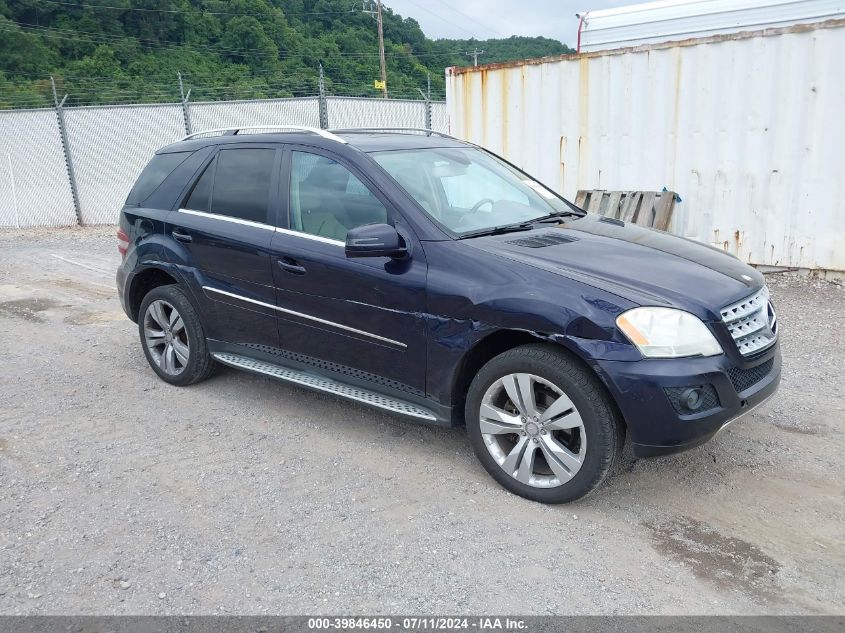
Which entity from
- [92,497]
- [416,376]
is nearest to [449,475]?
[416,376]

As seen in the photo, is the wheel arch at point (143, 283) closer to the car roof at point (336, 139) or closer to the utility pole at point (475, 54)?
the car roof at point (336, 139)

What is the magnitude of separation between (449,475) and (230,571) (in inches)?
49.5

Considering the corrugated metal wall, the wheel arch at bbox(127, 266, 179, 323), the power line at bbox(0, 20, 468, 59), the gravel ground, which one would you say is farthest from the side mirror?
the power line at bbox(0, 20, 468, 59)

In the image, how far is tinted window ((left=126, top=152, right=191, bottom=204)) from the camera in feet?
17.1

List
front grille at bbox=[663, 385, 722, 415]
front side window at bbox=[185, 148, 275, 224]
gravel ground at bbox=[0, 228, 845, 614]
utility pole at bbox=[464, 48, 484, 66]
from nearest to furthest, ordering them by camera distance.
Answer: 1. gravel ground at bbox=[0, 228, 845, 614]
2. front grille at bbox=[663, 385, 722, 415]
3. front side window at bbox=[185, 148, 275, 224]
4. utility pole at bbox=[464, 48, 484, 66]

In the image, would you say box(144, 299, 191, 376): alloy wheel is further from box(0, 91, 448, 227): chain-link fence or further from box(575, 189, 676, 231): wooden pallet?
box(0, 91, 448, 227): chain-link fence

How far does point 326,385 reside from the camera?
421 cm

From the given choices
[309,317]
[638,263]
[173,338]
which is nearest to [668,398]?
[638,263]

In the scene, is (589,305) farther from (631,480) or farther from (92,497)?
(92,497)

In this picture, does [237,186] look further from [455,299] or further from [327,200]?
[455,299]

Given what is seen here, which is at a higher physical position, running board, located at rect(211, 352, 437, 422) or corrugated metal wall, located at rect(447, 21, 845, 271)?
corrugated metal wall, located at rect(447, 21, 845, 271)

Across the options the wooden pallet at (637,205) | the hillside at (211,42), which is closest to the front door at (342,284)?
the wooden pallet at (637,205)

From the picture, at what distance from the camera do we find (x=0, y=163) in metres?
14.8

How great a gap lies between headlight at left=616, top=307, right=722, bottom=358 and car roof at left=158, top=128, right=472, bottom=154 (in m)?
1.90
